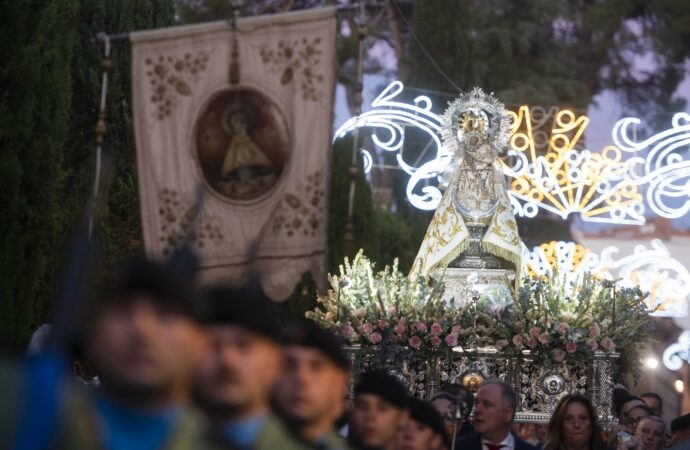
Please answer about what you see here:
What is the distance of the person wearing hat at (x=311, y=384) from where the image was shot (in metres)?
5.25

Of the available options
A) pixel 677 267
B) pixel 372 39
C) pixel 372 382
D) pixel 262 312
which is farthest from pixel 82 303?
pixel 372 39

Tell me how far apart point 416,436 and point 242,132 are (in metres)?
1.69

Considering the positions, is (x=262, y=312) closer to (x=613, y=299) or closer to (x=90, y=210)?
(x=90, y=210)

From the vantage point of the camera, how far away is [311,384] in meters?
5.36

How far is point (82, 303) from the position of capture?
468cm

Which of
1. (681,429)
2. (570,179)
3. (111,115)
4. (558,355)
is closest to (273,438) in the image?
(681,429)

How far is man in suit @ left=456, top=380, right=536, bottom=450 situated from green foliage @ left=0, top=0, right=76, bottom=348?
428 cm

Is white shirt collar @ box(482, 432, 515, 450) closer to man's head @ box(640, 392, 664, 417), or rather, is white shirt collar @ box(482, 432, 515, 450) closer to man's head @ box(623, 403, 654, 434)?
man's head @ box(623, 403, 654, 434)

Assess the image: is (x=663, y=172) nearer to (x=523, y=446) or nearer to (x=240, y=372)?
(x=523, y=446)

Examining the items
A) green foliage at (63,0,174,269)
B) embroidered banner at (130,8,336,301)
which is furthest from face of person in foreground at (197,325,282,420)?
green foliage at (63,0,174,269)

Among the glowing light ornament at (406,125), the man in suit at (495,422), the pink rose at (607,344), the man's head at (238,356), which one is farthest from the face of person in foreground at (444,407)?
the glowing light ornament at (406,125)

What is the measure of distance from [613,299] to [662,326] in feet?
99.4

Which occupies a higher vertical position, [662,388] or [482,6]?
[482,6]

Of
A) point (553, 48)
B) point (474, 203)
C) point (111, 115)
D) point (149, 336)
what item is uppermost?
point (553, 48)
